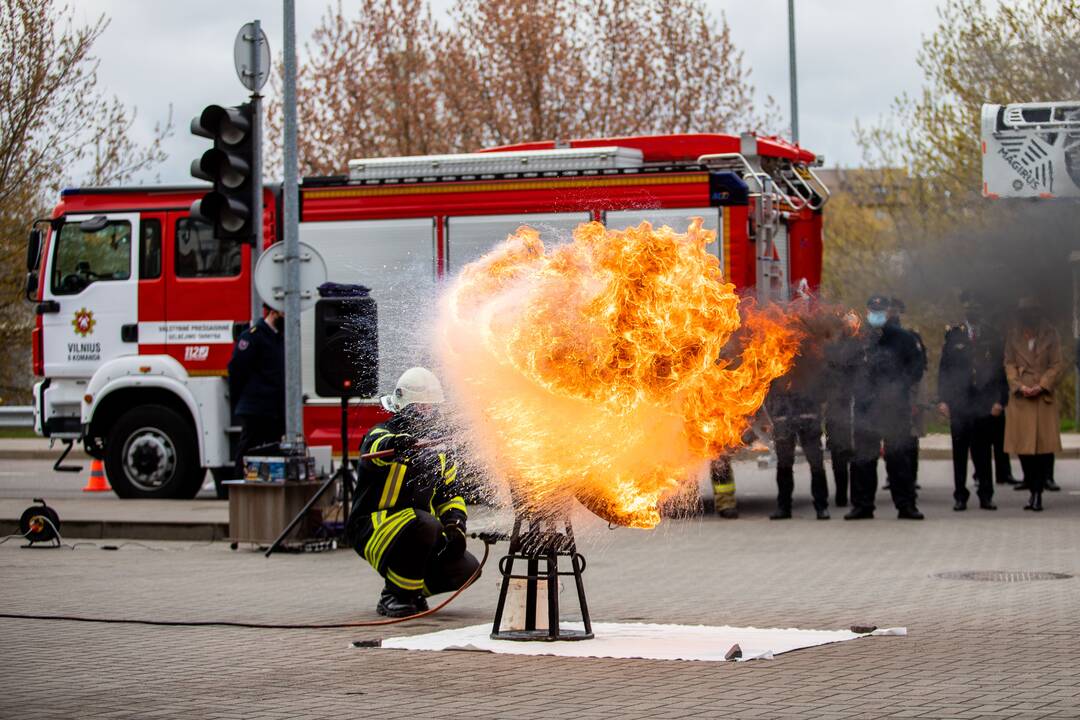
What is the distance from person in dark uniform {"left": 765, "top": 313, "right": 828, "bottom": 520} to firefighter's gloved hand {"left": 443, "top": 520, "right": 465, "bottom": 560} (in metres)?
4.59

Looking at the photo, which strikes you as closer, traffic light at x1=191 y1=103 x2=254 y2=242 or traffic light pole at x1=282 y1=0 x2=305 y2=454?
Result: traffic light at x1=191 y1=103 x2=254 y2=242

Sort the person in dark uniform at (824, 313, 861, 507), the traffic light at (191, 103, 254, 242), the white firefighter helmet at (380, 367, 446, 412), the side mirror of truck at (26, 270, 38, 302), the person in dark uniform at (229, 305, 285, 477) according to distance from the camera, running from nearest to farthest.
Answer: the white firefighter helmet at (380, 367, 446, 412) < the person in dark uniform at (824, 313, 861, 507) < the traffic light at (191, 103, 254, 242) < the person in dark uniform at (229, 305, 285, 477) < the side mirror of truck at (26, 270, 38, 302)

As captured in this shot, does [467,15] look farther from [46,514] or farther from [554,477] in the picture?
[554,477]

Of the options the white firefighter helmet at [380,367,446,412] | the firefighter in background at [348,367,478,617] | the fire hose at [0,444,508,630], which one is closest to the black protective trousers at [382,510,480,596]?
the firefighter in background at [348,367,478,617]

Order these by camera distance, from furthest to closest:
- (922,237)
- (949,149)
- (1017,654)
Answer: (949,149) < (922,237) < (1017,654)

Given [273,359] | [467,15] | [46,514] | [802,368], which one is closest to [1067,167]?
[802,368]

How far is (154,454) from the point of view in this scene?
749 inches

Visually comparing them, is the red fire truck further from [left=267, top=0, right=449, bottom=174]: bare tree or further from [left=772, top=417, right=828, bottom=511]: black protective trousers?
[left=267, top=0, right=449, bottom=174]: bare tree

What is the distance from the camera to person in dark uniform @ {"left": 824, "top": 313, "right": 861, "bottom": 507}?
1431cm

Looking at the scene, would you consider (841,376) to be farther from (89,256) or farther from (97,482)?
(97,482)

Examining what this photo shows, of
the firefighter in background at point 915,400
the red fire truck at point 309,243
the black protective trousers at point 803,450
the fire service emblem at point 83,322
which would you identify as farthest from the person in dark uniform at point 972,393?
the fire service emblem at point 83,322

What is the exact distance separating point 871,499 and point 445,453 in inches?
285

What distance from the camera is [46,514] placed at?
15.6m

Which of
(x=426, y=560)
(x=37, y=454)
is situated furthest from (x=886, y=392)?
(x=37, y=454)
